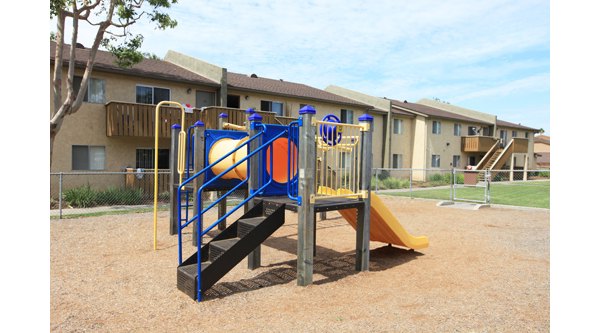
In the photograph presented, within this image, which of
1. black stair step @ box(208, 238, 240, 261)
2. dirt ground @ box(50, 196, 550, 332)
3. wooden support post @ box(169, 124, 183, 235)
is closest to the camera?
dirt ground @ box(50, 196, 550, 332)

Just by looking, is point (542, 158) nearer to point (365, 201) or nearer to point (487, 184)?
point (487, 184)

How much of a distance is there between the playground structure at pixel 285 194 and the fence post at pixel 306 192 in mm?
13

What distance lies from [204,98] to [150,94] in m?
2.74

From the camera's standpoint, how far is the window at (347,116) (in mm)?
27172

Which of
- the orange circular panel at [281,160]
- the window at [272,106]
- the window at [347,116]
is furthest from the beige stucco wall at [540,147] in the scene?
the orange circular panel at [281,160]

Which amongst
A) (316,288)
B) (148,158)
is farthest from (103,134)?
(316,288)

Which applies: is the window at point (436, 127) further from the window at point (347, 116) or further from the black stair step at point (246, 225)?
the black stair step at point (246, 225)

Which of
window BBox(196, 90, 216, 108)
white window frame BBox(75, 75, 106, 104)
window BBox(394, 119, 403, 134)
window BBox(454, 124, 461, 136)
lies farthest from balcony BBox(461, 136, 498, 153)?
white window frame BBox(75, 75, 106, 104)

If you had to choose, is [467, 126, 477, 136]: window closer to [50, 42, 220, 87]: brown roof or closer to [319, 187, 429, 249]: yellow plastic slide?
[50, 42, 220, 87]: brown roof

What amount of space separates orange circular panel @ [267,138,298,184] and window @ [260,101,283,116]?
51.2 feet

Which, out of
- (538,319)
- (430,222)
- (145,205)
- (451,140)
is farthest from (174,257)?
(451,140)

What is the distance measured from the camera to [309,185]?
239 inches

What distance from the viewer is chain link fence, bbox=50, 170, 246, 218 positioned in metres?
14.3

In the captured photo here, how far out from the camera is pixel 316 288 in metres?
6.00
